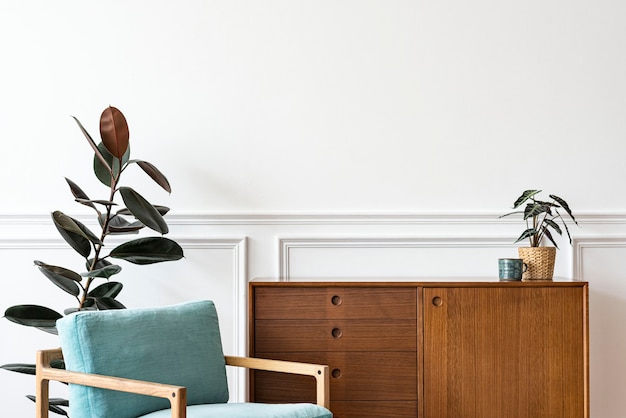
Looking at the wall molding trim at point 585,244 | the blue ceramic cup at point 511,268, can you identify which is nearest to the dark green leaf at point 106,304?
the blue ceramic cup at point 511,268

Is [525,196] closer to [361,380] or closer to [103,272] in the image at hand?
[361,380]

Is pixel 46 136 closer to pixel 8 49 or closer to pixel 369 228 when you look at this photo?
pixel 8 49

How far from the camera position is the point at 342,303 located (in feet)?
9.36

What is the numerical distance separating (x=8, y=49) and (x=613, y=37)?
2888 mm

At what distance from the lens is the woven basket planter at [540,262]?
2967mm

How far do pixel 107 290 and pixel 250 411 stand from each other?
3.59ft

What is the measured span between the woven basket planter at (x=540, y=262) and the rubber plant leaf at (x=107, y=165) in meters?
1.75

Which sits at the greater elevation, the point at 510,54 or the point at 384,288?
the point at 510,54

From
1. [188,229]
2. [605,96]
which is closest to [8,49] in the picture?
[188,229]

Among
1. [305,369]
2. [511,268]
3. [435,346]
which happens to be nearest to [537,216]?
[511,268]

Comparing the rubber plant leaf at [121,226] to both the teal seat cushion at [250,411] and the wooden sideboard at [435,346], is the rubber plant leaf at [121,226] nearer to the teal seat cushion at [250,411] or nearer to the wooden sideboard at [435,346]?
the wooden sideboard at [435,346]

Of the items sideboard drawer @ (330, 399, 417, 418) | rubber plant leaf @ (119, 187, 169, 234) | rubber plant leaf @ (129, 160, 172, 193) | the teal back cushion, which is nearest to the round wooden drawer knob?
sideboard drawer @ (330, 399, 417, 418)

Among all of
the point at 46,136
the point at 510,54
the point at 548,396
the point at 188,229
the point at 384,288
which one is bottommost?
the point at 548,396

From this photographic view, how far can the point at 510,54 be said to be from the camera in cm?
337
